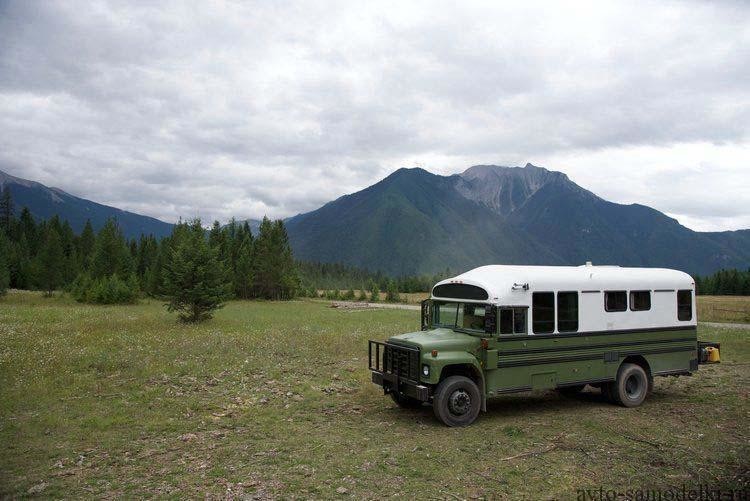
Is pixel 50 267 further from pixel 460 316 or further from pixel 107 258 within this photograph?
pixel 460 316

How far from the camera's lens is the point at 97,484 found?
791 centimetres

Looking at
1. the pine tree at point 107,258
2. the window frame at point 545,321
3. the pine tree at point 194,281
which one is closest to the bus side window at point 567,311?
the window frame at point 545,321

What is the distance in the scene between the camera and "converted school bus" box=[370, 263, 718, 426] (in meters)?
11.3

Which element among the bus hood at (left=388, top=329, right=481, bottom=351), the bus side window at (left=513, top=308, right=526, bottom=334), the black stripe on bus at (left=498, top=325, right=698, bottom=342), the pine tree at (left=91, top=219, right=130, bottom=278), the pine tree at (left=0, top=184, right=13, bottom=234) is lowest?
the bus hood at (left=388, top=329, right=481, bottom=351)

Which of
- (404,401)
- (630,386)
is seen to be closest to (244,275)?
(404,401)

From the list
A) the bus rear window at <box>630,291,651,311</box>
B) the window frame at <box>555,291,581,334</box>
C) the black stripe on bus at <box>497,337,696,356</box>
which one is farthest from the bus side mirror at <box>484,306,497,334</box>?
the bus rear window at <box>630,291,651,311</box>

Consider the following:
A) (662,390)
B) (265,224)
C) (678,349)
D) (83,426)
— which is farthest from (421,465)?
(265,224)

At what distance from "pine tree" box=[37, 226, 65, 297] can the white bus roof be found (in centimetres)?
7159

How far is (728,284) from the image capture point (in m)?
117

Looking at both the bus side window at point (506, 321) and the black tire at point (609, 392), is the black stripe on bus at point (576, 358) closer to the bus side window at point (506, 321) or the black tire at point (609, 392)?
the bus side window at point (506, 321)

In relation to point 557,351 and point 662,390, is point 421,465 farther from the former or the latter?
point 662,390

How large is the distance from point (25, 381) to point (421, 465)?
1264cm

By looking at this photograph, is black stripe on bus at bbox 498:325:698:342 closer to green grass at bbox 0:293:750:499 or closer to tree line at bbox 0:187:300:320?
green grass at bbox 0:293:750:499

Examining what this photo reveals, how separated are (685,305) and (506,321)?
6.57m
